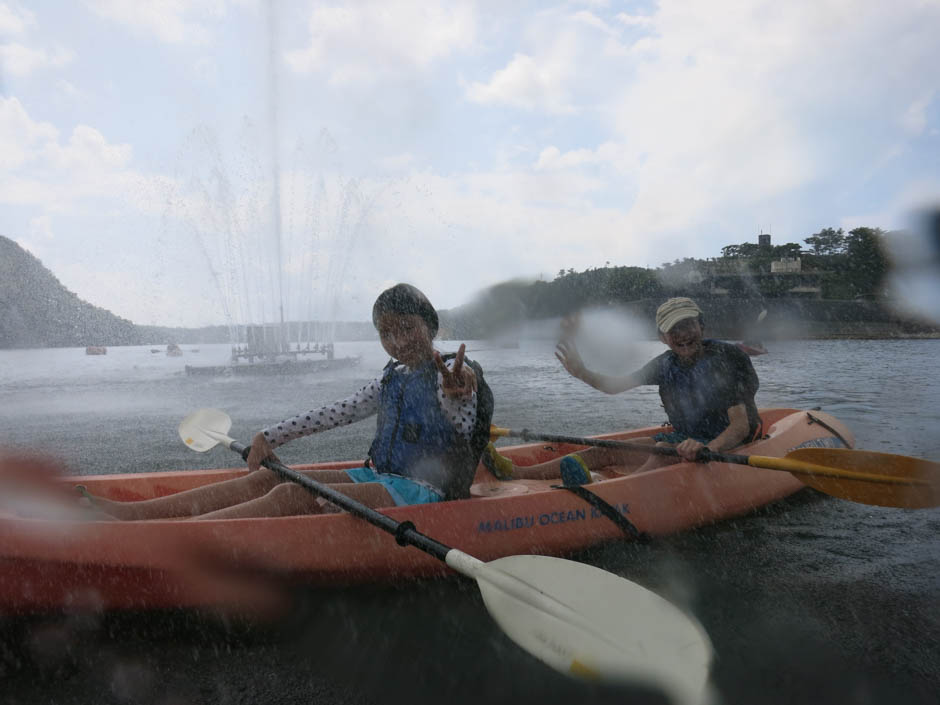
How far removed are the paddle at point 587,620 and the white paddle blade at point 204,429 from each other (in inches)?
82.1

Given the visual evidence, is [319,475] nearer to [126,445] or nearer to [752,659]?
[752,659]

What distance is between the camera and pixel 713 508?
3920 mm

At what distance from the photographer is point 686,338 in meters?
3.87

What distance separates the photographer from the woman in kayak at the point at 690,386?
3.79 meters

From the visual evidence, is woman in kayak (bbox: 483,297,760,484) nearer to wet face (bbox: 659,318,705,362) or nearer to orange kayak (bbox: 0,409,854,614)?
wet face (bbox: 659,318,705,362)

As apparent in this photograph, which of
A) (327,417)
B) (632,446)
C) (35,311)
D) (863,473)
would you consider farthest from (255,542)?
(35,311)

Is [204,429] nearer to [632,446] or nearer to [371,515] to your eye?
[371,515]

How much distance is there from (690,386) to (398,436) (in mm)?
2228

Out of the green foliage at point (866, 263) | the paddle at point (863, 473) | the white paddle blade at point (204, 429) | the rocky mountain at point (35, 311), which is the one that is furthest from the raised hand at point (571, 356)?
the rocky mountain at point (35, 311)

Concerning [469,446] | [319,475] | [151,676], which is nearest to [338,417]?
[319,475]

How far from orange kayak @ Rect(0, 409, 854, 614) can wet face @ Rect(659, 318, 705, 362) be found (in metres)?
0.74

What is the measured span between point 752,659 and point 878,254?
5757 cm

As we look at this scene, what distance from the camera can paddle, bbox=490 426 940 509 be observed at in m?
3.09

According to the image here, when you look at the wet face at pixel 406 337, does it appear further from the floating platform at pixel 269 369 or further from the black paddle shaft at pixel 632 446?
the floating platform at pixel 269 369
